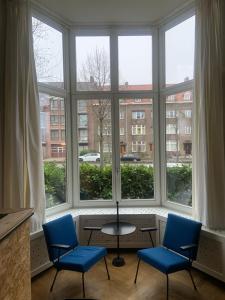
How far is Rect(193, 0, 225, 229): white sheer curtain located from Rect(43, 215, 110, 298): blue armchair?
55.7 inches

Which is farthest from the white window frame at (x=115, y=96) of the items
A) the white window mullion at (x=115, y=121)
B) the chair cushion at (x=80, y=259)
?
the chair cushion at (x=80, y=259)

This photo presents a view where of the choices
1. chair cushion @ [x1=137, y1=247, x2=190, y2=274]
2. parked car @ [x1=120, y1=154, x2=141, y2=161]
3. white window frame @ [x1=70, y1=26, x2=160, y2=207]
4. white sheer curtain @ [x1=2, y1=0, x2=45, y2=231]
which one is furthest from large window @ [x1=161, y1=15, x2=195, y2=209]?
white sheer curtain @ [x1=2, y1=0, x2=45, y2=231]

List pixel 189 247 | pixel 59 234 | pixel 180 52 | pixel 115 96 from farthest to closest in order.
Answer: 1. pixel 115 96
2. pixel 180 52
3. pixel 59 234
4. pixel 189 247

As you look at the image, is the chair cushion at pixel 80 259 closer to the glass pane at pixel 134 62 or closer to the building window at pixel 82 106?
the building window at pixel 82 106

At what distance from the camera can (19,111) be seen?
9.37 ft

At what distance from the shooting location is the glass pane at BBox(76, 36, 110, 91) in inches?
156

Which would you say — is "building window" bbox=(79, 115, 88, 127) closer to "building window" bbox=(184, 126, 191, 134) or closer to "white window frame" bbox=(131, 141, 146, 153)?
"white window frame" bbox=(131, 141, 146, 153)

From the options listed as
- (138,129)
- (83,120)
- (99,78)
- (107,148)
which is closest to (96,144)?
(107,148)

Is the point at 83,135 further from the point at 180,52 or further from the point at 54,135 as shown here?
the point at 180,52

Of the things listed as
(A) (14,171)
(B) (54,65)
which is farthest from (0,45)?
(A) (14,171)

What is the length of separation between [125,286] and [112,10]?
3654 millimetres

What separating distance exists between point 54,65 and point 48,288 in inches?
119

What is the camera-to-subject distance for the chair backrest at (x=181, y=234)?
8.74ft

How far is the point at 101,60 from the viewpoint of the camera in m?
3.95
